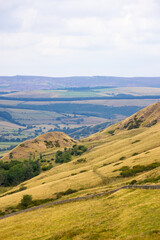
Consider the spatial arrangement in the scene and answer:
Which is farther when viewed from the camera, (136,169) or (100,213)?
(136,169)

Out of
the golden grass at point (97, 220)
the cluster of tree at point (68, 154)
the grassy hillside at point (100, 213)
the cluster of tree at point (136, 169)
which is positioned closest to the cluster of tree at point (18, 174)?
the cluster of tree at point (68, 154)

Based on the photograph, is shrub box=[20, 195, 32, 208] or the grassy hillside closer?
the grassy hillside

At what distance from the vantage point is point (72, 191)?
87.2 m

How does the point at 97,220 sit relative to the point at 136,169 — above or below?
above

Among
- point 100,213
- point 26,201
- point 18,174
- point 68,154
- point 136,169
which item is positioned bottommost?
point 18,174

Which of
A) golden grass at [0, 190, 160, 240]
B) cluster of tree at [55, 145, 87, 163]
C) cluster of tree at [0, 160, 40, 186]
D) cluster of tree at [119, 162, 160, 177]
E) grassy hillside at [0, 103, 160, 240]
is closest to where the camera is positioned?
golden grass at [0, 190, 160, 240]

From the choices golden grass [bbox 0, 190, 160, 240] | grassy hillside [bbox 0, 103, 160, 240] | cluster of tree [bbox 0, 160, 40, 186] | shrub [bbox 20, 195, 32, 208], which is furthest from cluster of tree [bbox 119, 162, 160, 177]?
cluster of tree [bbox 0, 160, 40, 186]

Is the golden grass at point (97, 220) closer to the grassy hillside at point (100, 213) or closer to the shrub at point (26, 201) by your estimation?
the grassy hillside at point (100, 213)

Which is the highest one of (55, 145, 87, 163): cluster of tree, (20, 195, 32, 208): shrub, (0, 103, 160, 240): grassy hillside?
(0, 103, 160, 240): grassy hillside

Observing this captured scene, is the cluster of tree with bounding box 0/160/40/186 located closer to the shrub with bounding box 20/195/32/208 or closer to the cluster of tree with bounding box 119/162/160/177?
the shrub with bounding box 20/195/32/208

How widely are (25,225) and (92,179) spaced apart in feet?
117

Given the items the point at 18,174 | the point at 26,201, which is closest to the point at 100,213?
the point at 26,201

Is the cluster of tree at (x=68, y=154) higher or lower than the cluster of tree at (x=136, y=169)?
lower

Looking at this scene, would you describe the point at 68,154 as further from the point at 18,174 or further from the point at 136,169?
the point at 136,169
